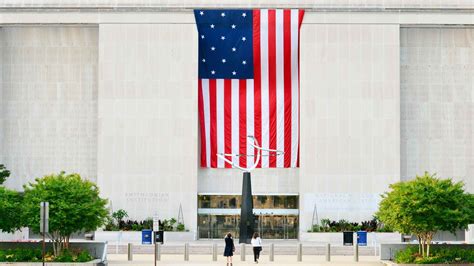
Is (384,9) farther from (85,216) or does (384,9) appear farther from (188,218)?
(85,216)

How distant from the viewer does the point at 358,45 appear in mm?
72562

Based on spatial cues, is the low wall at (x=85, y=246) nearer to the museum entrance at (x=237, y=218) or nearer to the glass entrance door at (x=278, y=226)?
the museum entrance at (x=237, y=218)

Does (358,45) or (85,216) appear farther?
(358,45)

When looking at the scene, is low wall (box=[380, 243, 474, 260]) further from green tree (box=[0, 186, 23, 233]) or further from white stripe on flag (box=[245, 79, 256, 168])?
white stripe on flag (box=[245, 79, 256, 168])

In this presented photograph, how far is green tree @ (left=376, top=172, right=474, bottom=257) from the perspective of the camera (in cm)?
4800

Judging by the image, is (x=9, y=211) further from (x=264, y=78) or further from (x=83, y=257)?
(x=264, y=78)

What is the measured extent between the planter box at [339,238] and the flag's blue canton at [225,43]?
38.6 feet

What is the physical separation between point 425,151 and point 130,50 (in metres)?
21.8

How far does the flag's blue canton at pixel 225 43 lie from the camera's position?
72188 millimetres

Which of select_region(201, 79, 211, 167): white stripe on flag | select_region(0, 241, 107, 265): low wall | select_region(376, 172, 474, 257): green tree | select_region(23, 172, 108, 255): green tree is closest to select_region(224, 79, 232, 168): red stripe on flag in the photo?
select_region(201, 79, 211, 167): white stripe on flag

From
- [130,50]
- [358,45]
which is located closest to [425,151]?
[358,45]

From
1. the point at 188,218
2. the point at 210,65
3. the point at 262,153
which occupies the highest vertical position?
the point at 210,65

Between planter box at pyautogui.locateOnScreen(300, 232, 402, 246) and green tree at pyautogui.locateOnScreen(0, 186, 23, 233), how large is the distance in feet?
80.0

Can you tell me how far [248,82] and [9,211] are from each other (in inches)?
1081
